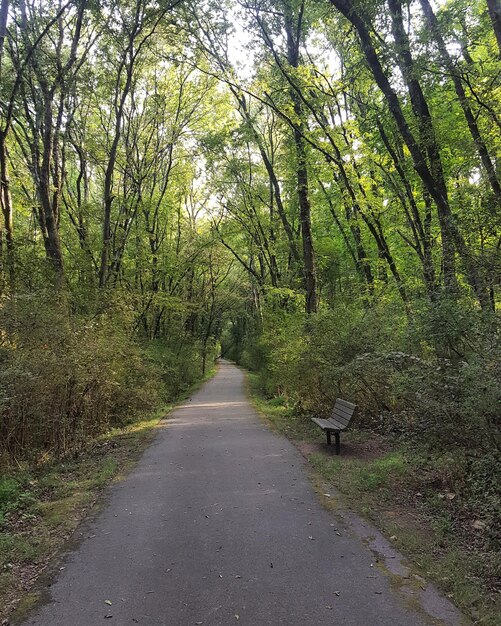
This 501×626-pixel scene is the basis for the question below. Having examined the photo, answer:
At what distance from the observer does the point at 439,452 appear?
215 inches

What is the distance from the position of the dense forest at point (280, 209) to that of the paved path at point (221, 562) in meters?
1.71

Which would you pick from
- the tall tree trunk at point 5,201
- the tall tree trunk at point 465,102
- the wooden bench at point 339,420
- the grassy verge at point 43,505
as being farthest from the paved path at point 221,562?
the tall tree trunk at point 5,201

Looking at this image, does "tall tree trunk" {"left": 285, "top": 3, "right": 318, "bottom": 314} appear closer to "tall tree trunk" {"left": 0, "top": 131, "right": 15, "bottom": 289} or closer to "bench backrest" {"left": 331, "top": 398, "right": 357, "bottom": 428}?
"bench backrest" {"left": 331, "top": 398, "right": 357, "bottom": 428}

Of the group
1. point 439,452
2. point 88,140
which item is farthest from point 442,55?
point 88,140

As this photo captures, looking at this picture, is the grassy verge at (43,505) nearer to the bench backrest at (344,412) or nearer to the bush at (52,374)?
the bush at (52,374)

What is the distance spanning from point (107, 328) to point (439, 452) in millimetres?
8128

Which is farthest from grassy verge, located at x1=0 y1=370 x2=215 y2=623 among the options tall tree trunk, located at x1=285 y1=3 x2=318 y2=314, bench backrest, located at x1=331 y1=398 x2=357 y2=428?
tall tree trunk, located at x1=285 y1=3 x2=318 y2=314

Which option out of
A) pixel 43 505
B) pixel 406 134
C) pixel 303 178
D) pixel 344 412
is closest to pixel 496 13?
pixel 406 134

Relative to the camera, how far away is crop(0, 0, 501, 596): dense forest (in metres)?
6.61

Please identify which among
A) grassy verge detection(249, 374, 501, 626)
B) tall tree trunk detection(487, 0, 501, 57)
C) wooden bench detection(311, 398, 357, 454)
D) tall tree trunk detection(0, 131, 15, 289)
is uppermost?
tall tree trunk detection(487, 0, 501, 57)

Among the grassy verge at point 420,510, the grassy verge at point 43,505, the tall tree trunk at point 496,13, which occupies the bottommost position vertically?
the grassy verge at point 43,505

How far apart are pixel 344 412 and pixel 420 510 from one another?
3330 millimetres

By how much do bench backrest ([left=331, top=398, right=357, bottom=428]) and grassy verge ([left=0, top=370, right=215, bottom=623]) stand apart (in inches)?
158

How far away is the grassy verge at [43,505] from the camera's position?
4.13 metres
